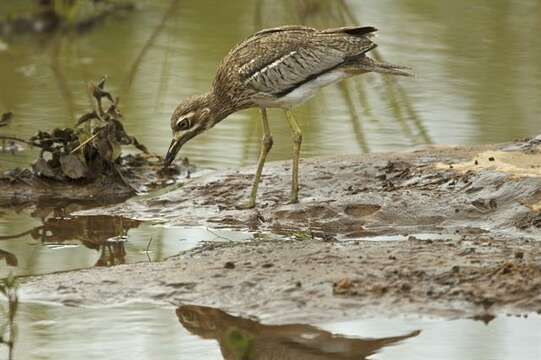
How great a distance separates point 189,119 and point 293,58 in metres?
0.85

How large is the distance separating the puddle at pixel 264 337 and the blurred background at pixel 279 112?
396 cm

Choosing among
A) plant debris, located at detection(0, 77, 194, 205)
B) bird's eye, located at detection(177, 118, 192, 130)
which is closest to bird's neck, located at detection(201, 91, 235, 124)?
bird's eye, located at detection(177, 118, 192, 130)

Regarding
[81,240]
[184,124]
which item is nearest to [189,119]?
[184,124]

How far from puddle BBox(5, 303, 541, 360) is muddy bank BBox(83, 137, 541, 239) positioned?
5.87ft

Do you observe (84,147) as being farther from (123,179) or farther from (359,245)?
(359,245)

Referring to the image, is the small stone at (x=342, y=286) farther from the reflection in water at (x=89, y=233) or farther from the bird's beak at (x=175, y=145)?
the bird's beak at (x=175, y=145)

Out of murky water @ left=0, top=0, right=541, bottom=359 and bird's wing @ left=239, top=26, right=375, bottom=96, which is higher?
bird's wing @ left=239, top=26, right=375, bottom=96

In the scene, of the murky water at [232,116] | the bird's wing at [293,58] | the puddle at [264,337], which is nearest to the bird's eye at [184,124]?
the bird's wing at [293,58]

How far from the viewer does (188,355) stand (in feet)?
21.9

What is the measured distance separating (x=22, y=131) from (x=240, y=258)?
4.34 metres

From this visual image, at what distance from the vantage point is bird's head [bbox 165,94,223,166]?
986cm

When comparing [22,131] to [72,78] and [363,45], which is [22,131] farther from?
[363,45]

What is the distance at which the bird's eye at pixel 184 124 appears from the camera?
388 inches

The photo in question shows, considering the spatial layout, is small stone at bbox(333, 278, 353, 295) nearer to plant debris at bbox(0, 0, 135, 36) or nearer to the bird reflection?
the bird reflection
